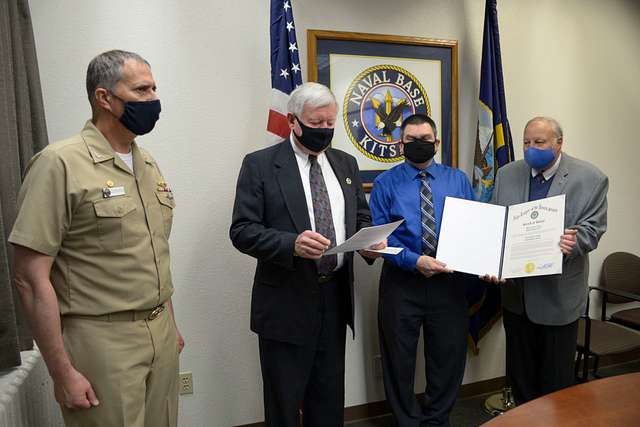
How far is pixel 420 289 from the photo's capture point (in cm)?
226

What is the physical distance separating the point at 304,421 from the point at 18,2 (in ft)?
6.98

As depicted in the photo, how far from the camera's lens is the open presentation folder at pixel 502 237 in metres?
2.08

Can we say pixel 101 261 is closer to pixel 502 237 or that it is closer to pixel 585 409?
pixel 585 409

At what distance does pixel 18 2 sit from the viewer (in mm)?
1926

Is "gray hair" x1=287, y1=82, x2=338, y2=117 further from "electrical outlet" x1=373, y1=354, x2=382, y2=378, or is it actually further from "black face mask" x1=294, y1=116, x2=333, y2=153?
"electrical outlet" x1=373, y1=354, x2=382, y2=378

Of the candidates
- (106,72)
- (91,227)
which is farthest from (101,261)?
(106,72)

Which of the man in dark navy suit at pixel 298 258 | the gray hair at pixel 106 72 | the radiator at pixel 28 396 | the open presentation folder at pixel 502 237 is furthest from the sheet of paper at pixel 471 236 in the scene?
the radiator at pixel 28 396

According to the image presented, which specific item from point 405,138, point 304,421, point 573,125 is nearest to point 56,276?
point 304,421

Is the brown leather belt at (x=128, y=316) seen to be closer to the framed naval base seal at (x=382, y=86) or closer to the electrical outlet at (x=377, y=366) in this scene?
the framed naval base seal at (x=382, y=86)

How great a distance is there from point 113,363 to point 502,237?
5.71 feet

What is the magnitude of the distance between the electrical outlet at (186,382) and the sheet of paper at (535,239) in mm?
1683

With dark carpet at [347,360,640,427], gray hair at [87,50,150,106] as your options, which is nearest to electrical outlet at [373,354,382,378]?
dark carpet at [347,360,640,427]

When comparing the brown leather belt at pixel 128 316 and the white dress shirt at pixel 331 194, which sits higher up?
the white dress shirt at pixel 331 194

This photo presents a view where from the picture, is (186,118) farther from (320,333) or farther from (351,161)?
(320,333)
